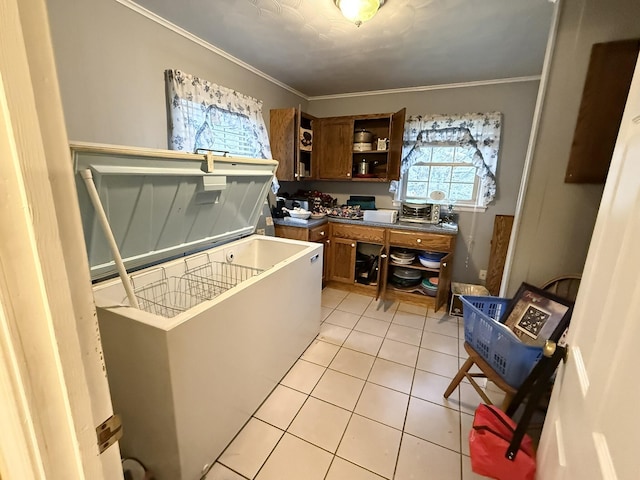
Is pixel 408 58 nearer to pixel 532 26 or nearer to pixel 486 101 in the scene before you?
pixel 532 26

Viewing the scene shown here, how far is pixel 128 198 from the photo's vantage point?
4.25 ft

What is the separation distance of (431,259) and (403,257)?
0.27 metres

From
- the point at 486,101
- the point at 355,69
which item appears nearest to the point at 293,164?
the point at 355,69

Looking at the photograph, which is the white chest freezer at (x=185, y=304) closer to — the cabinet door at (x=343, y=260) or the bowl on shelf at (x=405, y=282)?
the cabinet door at (x=343, y=260)

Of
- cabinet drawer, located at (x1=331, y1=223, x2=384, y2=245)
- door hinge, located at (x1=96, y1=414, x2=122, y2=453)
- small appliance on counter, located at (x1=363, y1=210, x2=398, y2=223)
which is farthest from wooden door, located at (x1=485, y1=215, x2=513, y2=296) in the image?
door hinge, located at (x1=96, y1=414, x2=122, y2=453)

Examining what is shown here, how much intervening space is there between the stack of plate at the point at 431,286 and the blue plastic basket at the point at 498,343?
1.20m

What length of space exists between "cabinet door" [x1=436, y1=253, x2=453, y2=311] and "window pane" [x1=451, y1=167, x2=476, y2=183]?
0.94m

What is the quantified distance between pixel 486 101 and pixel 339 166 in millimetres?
1574

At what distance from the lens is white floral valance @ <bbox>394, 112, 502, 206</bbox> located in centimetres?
280

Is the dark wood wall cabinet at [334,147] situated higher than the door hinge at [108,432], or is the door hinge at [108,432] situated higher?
the dark wood wall cabinet at [334,147]

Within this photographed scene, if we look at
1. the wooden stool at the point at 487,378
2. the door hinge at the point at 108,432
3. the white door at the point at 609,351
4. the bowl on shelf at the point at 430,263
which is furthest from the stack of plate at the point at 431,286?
the door hinge at the point at 108,432

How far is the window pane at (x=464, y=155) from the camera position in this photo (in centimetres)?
296

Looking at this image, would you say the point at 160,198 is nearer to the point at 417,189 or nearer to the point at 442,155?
the point at 417,189

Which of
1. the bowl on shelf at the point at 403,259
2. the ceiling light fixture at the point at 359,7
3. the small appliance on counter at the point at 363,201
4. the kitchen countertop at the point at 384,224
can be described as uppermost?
the ceiling light fixture at the point at 359,7
